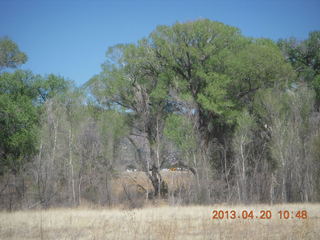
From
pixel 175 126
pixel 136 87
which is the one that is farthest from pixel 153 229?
pixel 136 87

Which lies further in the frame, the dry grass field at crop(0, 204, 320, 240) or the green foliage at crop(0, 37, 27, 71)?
Result: the green foliage at crop(0, 37, 27, 71)

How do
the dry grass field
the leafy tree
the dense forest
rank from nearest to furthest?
1. the dry grass field
2. the dense forest
3. the leafy tree

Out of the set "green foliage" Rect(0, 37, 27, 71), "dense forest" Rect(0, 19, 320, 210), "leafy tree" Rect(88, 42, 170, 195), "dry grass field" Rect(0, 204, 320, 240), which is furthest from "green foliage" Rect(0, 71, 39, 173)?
"dry grass field" Rect(0, 204, 320, 240)

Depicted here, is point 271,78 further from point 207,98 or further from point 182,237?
point 182,237

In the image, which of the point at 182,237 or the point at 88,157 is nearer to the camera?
the point at 182,237

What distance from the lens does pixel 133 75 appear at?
27031mm

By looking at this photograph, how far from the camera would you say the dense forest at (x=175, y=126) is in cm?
2061

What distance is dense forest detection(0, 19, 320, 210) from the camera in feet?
67.6

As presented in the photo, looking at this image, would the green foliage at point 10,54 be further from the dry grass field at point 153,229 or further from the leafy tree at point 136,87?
the dry grass field at point 153,229

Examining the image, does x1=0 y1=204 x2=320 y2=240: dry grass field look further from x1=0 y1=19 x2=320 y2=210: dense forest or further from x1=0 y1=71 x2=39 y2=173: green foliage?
x1=0 y1=71 x2=39 y2=173: green foliage

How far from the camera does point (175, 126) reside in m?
22.7

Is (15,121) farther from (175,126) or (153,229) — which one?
(153,229)

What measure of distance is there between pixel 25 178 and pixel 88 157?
4.18 meters

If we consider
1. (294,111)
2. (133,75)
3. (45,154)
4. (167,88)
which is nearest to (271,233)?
(294,111)
